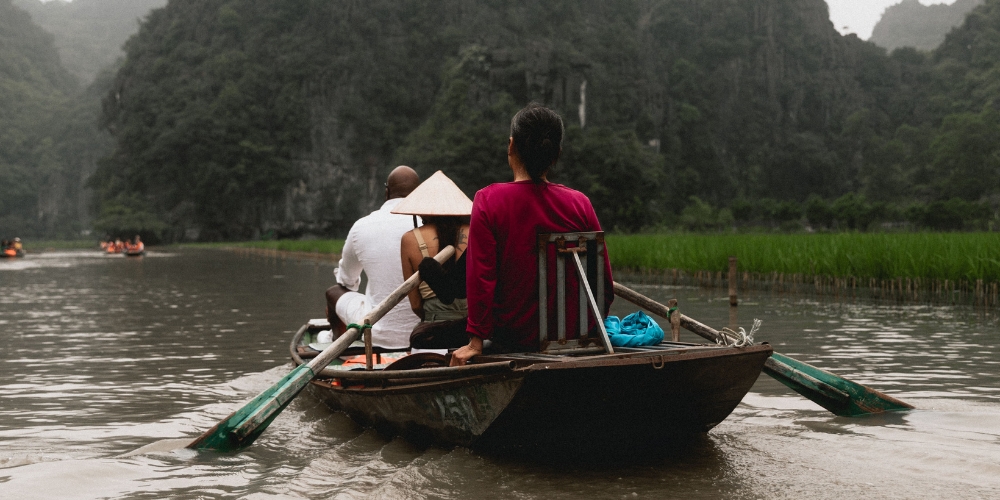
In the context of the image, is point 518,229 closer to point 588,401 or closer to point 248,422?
point 588,401

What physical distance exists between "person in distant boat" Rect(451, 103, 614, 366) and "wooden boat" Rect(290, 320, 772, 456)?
0.16 metres

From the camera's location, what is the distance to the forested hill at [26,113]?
311ft

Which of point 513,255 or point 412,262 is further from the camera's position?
point 412,262

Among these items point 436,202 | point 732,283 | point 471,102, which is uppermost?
point 471,102

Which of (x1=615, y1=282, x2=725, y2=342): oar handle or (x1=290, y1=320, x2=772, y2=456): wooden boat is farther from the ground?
(x1=615, y1=282, x2=725, y2=342): oar handle

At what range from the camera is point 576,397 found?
415 centimetres

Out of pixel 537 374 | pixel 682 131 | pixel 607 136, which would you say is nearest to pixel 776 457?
pixel 537 374

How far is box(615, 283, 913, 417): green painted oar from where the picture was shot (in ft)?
17.8

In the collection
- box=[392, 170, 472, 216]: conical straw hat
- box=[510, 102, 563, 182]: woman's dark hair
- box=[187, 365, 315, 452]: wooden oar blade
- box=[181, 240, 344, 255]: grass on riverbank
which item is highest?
box=[510, 102, 563, 182]: woman's dark hair

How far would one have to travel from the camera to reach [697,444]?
5.00 metres

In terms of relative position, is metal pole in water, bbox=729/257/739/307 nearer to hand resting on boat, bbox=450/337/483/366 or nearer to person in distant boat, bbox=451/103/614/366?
person in distant boat, bbox=451/103/614/366

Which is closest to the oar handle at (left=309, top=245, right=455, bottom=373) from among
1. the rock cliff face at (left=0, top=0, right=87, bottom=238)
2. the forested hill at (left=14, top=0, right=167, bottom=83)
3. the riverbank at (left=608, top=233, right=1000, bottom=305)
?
the riverbank at (left=608, top=233, right=1000, bottom=305)

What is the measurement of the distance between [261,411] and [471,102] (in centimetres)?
5746

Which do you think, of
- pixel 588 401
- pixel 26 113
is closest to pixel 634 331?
pixel 588 401
